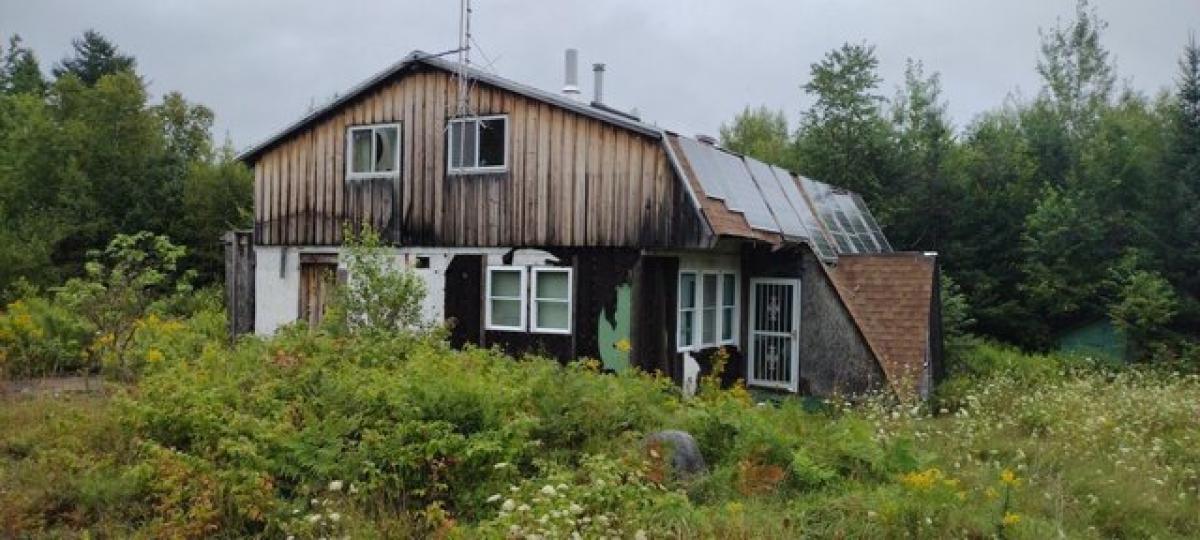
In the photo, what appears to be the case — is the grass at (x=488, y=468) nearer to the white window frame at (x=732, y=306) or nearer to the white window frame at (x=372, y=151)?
the white window frame at (x=732, y=306)

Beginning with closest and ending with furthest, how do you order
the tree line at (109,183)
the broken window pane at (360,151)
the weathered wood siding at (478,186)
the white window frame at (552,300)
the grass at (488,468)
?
1. the grass at (488,468)
2. the weathered wood siding at (478,186)
3. the white window frame at (552,300)
4. the broken window pane at (360,151)
5. the tree line at (109,183)

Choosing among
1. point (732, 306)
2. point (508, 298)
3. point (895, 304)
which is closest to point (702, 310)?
point (732, 306)

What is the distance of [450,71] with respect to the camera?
15.2m

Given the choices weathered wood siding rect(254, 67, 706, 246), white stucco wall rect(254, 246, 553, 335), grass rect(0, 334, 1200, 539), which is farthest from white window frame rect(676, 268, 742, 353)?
grass rect(0, 334, 1200, 539)

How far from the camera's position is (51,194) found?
95.5 feet

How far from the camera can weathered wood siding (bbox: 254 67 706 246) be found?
1375cm

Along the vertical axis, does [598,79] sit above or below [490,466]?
above

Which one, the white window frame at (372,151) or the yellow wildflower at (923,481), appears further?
the white window frame at (372,151)

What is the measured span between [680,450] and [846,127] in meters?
21.5

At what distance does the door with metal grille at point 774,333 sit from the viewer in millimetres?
16094

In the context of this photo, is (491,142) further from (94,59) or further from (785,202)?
(94,59)

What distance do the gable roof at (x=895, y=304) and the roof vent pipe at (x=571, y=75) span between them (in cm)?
630

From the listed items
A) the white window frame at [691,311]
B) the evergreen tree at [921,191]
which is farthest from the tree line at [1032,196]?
the white window frame at [691,311]

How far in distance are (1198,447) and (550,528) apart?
26.7ft
